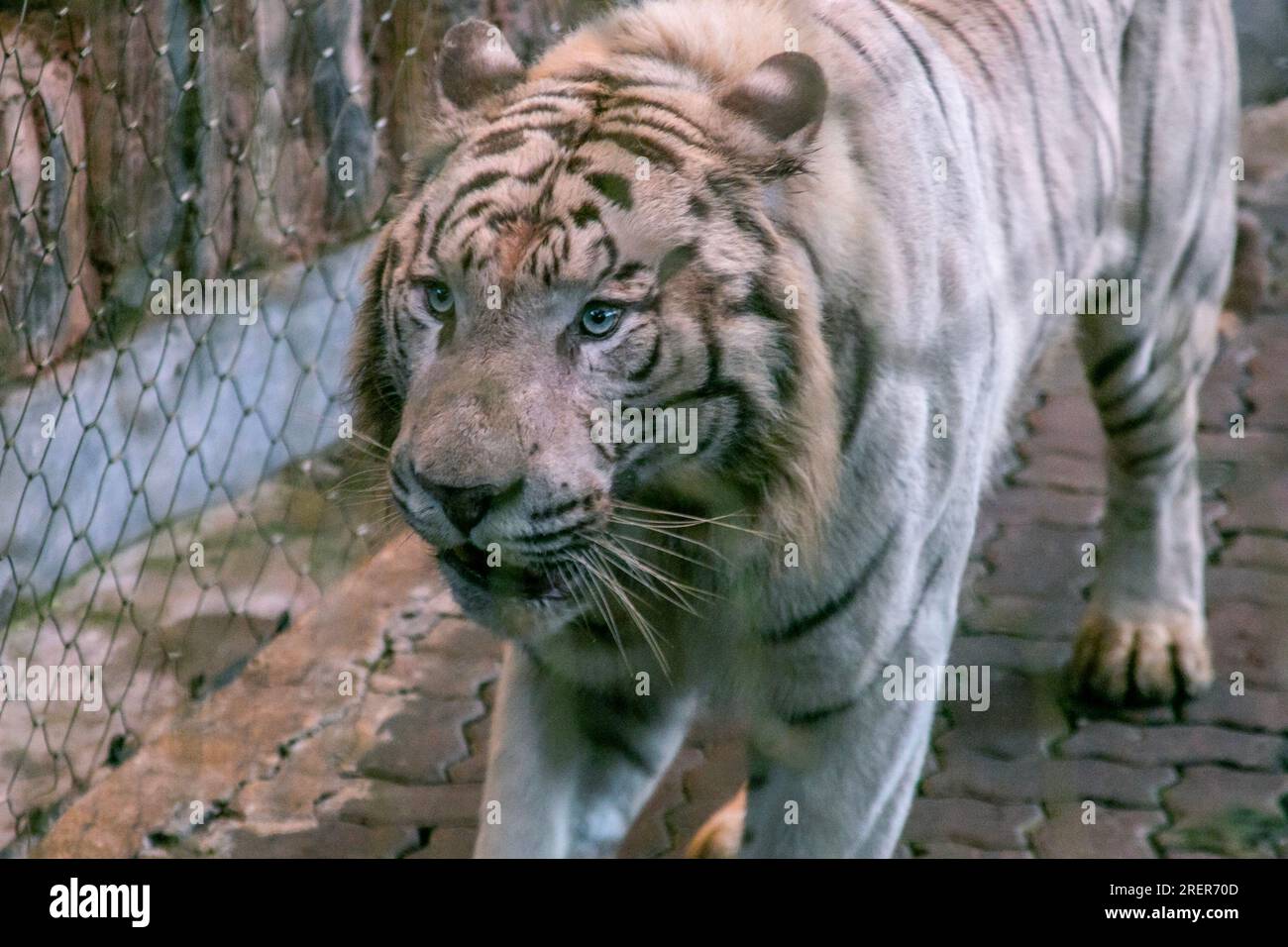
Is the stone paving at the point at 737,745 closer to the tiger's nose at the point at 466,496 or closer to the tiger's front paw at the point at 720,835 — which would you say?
the tiger's front paw at the point at 720,835

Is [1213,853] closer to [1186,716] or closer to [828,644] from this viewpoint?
[1186,716]

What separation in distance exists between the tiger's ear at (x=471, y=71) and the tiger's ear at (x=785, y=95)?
344 mm

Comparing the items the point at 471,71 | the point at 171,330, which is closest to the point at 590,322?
the point at 471,71

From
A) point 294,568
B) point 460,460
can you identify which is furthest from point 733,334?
point 294,568

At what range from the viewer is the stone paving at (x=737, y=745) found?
308 centimetres

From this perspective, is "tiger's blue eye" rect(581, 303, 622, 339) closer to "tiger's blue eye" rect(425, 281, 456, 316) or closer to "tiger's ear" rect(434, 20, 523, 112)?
"tiger's blue eye" rect(425, 281, 456, 316)

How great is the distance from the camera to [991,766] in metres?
3.27

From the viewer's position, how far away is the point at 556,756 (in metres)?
2.46

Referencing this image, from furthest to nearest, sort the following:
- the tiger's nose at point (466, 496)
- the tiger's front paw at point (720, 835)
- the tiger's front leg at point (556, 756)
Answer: the tiger's front paw at point (720, 835)
the tiger's front leg at point (556, 756)
the tiger's nose at point (466, 496)

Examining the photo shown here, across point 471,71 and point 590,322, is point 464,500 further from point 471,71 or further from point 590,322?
point 471,71

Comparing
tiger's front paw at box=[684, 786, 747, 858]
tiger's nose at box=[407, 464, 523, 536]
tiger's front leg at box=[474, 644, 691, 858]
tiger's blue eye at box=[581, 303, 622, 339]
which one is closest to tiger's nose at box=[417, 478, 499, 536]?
tiger's nose at box=[407, 464, 523, 536]

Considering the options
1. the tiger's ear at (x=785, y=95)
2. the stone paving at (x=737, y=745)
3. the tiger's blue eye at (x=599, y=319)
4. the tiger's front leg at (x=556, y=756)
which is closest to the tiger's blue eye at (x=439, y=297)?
the tiger's blue eye at (x=599, y=319)
